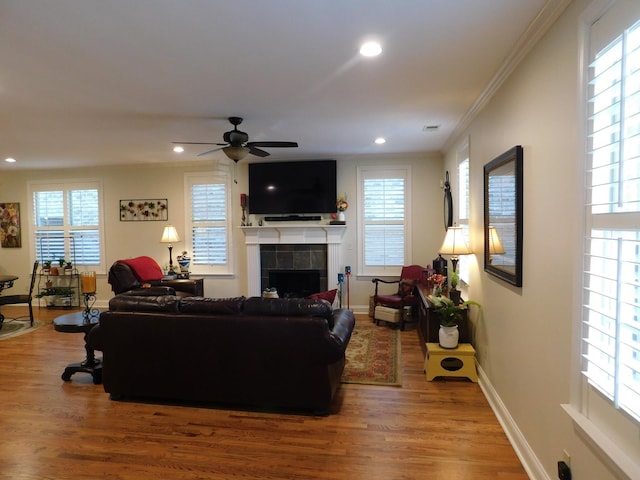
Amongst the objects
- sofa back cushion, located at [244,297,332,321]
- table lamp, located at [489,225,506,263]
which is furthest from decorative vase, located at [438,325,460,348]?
sofa back cushion, located at [244,297,332,321]

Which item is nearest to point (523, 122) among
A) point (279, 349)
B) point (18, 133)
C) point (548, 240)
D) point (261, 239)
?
point (548, 240)

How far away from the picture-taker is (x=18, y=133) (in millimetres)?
4434

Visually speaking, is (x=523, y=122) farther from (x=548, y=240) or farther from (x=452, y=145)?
(x=452, y=145)

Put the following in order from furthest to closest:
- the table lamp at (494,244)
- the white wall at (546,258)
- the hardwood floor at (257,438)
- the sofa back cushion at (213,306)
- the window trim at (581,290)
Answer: the sofa back cushion at (213,306), the table lamp at (494,244), the hardwood floor at (257,438), the white wall at (546,258), the window trim at (581,290)

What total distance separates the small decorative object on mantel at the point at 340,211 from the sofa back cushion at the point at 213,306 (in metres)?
3.30

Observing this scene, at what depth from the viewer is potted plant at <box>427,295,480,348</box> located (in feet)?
11.5

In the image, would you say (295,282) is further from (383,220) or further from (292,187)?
(383,220)

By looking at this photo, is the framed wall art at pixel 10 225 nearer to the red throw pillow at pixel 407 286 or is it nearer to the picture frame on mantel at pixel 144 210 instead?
the picture frame on mantel at pixel 144 210

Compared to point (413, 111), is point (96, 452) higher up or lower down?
lower down

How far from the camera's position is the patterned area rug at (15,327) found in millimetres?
5234

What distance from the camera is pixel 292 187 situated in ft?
20.4

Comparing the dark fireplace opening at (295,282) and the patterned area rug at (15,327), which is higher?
the dark fireplace opening at (295,282)

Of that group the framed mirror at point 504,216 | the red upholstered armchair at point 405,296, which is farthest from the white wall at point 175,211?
the framed mirror at point 504,216

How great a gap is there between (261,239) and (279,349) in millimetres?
3647
